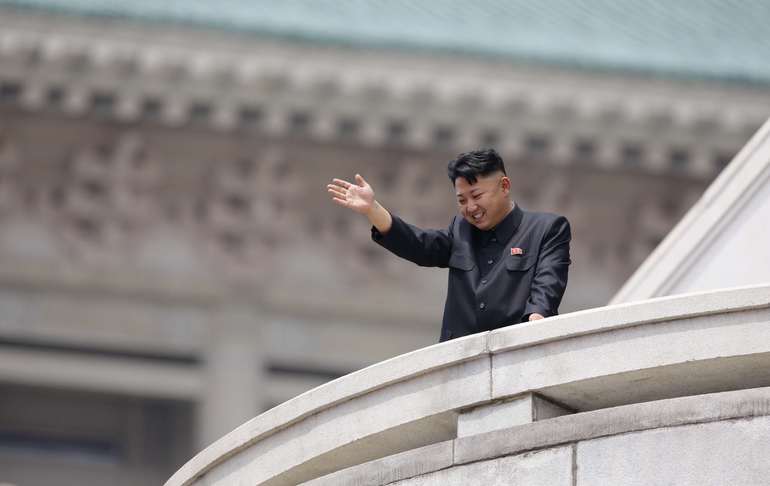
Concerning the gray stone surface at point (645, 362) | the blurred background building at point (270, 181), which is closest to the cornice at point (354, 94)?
the blurred background building at point (270, 181)

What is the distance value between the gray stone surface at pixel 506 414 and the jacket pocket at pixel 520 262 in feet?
1.82

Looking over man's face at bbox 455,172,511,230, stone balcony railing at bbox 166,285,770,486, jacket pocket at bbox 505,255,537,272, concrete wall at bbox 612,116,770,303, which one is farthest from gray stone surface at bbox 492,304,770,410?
concrete wall at bbox 612,116,770,303

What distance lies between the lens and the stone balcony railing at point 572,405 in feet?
17.2

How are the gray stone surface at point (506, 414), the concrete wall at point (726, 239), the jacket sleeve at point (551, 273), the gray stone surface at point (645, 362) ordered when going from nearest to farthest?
1. the gray stone surface at point (645, 362)
2. the gray stone surface at point (506, 414)
3. the jacket sleeve at point (551, 273)
4. the concrete wall at point (726, 239)

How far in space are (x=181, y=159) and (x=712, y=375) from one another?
10.8m

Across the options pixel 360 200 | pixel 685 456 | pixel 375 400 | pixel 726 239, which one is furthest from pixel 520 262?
pixel 726 239

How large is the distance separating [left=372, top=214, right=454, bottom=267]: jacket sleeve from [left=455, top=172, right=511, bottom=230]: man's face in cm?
11

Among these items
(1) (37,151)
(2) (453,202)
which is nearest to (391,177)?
(2) (453,202)

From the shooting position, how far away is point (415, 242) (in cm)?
620

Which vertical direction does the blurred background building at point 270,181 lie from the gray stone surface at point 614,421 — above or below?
above

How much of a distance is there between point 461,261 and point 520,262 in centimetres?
18

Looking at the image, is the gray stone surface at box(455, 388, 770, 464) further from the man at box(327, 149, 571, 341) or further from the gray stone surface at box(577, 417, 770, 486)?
the man at box(327, 149, 571, 341)

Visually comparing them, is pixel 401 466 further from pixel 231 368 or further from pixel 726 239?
pixel 231 368

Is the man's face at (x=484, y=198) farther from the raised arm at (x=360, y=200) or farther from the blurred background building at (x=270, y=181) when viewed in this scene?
the blurred background building at (x=270, y=181)
